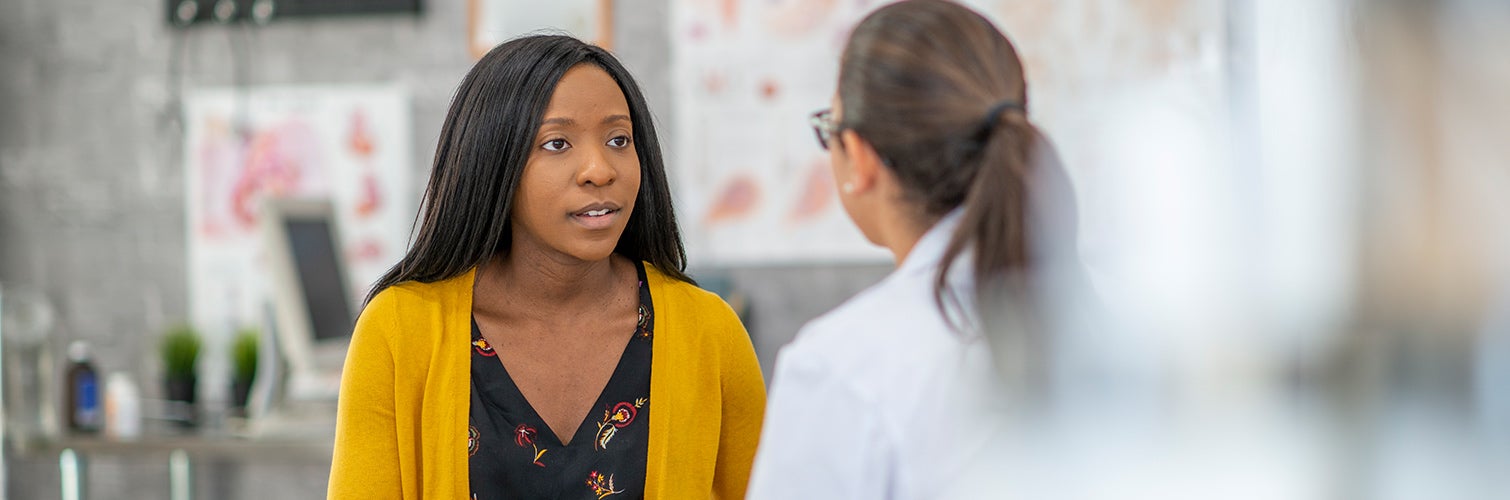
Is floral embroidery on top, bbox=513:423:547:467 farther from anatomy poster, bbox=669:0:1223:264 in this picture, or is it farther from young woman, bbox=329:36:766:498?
anatomy poster, bbox=669:0:1223:264

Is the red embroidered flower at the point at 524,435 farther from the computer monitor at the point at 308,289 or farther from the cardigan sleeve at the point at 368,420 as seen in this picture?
the computer monitor at the point at 308,289

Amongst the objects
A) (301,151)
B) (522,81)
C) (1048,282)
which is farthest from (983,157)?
(301,151)

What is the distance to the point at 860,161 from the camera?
33.1 inches

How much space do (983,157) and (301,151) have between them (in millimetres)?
2958

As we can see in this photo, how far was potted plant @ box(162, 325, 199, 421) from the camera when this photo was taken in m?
3.20

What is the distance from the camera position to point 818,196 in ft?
10.5

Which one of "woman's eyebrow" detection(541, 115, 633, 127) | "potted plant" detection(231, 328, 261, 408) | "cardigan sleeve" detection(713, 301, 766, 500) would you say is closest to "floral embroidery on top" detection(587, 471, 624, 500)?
"cardigan sleeve" detection(713, 301, 766, 500)

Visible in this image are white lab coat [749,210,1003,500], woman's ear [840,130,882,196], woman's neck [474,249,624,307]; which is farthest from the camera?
woman's neck [474,249,624,307]

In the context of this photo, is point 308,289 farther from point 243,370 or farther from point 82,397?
point 82,397

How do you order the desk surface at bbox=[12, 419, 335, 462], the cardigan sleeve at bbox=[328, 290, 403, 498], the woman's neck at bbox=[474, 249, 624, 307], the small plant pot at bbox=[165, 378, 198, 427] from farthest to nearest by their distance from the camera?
1. the small plant pot at bbox=[165, 378, 198, 427]
2. the desk surface at bbox=[12, 419, 335, 462]
3. the woman's neck at bbox=[474, 249, 624, 307]
4. the cardigan sleeve at bbox=[328, 290, 403, 498]

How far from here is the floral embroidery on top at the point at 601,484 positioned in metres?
1.12

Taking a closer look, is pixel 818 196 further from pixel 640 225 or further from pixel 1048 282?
pixel 1048 282

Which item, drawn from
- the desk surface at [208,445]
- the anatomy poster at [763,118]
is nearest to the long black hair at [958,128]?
the desk surface at [208,445]

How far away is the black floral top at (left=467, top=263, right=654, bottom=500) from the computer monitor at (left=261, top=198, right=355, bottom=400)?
1.78 metres
